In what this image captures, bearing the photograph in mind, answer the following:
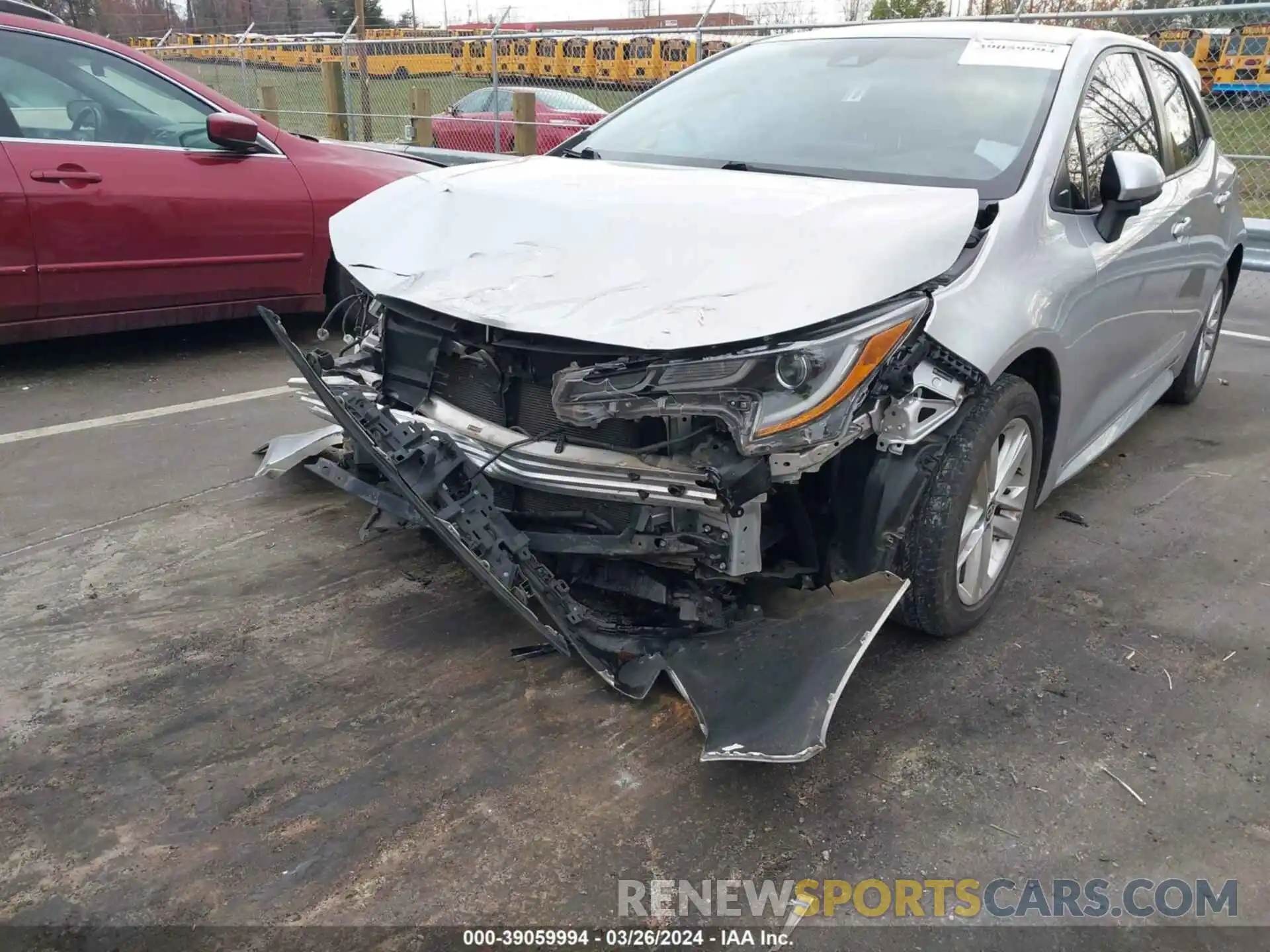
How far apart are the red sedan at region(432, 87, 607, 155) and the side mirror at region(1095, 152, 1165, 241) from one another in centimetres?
816

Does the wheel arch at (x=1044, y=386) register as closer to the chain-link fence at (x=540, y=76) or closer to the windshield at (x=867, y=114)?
the windshield at (x=867, y=114)

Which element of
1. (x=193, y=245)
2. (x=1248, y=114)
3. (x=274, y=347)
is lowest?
(x=274, y=347)

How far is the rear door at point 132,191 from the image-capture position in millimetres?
5062

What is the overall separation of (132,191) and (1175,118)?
5133 mm

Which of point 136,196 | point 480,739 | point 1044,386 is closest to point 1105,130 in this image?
point 1044,386

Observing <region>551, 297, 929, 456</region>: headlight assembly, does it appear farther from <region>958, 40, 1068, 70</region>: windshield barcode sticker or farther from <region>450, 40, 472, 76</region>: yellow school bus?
<region>450, 40, 472, 76</region>: yellow school bus

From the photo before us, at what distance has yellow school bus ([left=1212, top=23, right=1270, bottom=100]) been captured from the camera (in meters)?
9.64

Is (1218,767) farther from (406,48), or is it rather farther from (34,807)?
(406,48)

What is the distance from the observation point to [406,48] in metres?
12.3

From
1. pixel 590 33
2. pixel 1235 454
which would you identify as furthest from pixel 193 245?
pixel 590 33

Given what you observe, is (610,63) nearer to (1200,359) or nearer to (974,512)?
(1200,359)

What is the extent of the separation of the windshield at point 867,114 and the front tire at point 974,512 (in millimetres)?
694

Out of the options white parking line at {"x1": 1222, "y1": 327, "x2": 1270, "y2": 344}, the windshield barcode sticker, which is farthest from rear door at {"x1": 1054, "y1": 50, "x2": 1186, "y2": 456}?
white parking line at {"x1": 1222, "y1": 327, "x2": 1270, "y2": 344}

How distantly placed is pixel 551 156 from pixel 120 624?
2287mm
